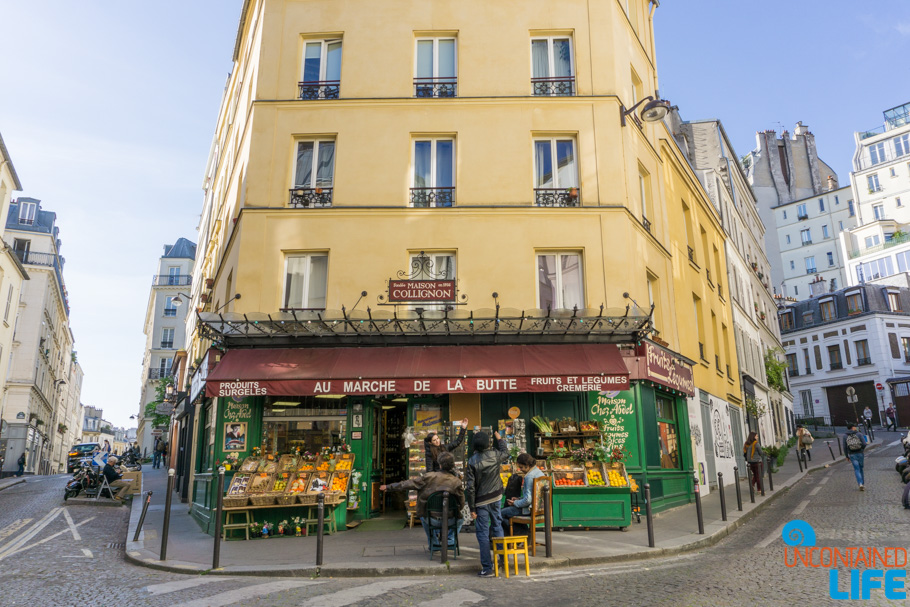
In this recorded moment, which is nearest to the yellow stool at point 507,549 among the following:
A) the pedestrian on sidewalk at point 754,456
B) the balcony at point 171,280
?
the pedestrian on sidewalk at point 754,456

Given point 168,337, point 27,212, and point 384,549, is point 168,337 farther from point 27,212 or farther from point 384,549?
point 384,549

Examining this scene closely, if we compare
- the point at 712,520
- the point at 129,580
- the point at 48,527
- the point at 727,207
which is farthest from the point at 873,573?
the point at 727,207

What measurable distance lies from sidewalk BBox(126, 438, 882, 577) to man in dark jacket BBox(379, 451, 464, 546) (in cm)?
52

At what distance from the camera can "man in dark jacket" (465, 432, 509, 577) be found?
25.3ft

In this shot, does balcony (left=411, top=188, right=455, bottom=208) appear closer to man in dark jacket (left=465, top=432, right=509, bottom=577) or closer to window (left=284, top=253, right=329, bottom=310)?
window (left=284, top=253, right=329, bottom=310)

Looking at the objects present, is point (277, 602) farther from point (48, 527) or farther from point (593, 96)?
point (593, 96)

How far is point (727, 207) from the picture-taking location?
27.6m

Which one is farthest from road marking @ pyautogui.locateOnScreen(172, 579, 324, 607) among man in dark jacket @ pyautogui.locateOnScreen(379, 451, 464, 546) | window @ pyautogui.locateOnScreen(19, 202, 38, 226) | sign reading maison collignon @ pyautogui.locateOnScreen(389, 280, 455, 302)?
window @ pyautogui.locateOnScreen(19, 202, 38, 226)

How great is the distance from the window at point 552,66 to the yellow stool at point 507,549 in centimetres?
1003

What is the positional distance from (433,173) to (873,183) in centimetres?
5949

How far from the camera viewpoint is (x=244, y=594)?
6793 millimetres

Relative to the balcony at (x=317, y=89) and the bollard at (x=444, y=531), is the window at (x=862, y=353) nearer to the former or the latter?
the balcony at (x=317, y=89)

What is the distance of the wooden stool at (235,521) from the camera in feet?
35.1

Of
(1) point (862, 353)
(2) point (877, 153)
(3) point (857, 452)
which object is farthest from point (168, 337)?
(2) point (877, 153)
